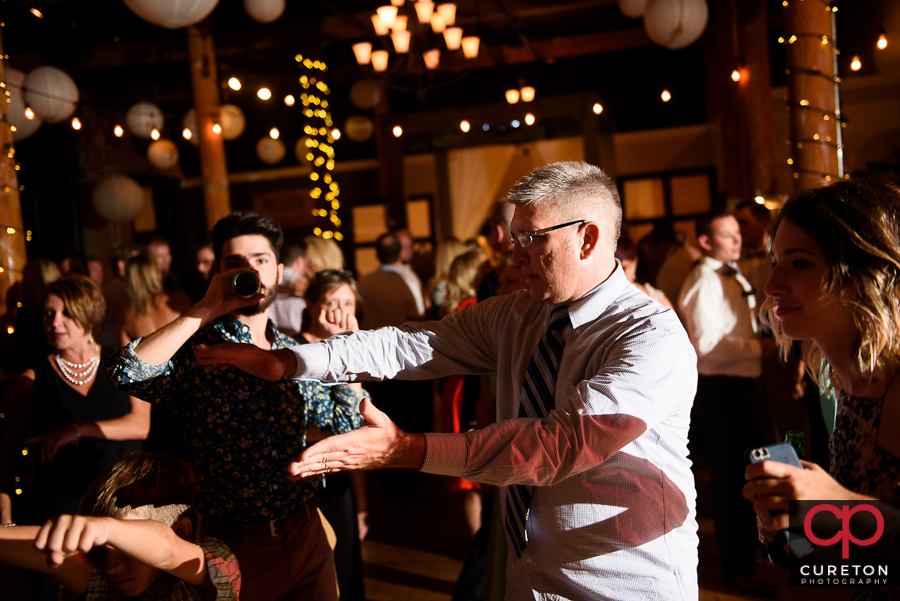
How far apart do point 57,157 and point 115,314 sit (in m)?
6.87

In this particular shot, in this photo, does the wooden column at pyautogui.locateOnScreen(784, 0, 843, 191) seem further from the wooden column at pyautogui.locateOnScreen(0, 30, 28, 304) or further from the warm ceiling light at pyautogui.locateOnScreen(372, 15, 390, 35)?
the warm ceiling light at pyautogui.locateOnScreen(372, 15, 390, 35)

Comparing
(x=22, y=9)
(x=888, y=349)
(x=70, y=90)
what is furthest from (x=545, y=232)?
(x=22, y=9)

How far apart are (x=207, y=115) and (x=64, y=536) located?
635 centimetres

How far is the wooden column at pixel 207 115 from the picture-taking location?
672 cm

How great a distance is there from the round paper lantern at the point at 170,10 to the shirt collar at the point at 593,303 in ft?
11.1

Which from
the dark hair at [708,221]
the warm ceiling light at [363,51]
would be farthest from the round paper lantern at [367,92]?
the dark hair at [708,221]

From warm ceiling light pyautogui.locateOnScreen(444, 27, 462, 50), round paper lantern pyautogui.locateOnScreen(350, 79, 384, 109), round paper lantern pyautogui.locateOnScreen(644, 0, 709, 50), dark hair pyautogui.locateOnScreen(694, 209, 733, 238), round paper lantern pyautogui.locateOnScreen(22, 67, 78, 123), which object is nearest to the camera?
dark hair pyautogui.locateOnScreen(694, 209, 733, 238)

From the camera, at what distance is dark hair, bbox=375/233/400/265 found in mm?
5047

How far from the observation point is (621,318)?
4.62 feet

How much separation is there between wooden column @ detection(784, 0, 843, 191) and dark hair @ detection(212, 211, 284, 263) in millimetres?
2461

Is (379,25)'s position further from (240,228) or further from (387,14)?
(240,228)

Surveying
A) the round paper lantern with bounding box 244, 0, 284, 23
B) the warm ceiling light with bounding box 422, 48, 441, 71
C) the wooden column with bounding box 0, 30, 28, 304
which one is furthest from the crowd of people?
the warm ceiling light with bounding box 422, 48, 441, 71

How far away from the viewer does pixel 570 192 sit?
4.75 feet

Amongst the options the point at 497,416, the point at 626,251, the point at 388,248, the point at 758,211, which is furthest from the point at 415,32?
the point at 497,416
